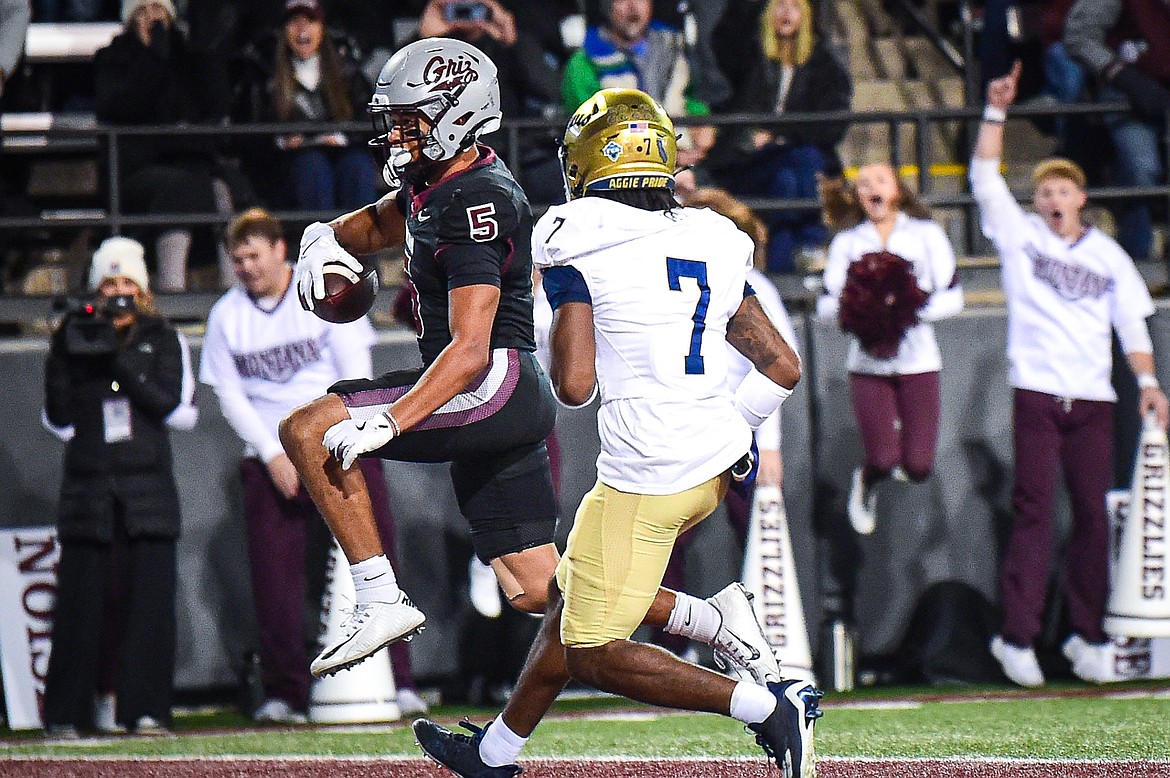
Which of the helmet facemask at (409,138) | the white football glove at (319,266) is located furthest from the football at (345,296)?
the helmet facemask at (409,138)

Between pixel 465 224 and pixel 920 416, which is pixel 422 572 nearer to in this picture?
pixel 920 416

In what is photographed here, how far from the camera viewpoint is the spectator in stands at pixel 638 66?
9.09 meters

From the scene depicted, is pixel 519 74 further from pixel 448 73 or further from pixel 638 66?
pixel 448 73

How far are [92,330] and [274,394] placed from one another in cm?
82

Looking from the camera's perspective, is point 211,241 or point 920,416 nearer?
point 920,416

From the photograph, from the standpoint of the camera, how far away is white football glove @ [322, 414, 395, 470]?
15.1ft

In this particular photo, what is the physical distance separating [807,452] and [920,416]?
66cm

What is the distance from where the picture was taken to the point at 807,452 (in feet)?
27.5

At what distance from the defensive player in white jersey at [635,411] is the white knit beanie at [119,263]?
10.9ft

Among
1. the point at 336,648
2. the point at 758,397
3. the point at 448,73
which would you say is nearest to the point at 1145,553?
the point at 758,397

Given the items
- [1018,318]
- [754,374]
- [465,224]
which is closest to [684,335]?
[754,374]

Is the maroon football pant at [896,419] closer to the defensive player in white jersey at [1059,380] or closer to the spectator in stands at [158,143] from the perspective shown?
the defensive player in white jersey at [1059,380]

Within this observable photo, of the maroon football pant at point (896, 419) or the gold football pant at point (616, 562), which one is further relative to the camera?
the maroon football pant at point (896, 419)

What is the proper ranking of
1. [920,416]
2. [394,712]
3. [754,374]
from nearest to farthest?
[754,374]
[394,712]
[920,416]
